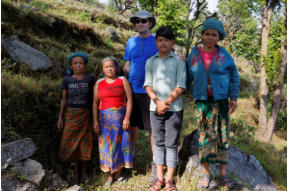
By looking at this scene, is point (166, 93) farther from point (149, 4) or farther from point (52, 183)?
point (149, 4)

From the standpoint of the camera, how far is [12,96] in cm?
323

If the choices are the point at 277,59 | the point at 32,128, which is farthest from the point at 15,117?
the point at 277,59

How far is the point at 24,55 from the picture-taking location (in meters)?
4.74

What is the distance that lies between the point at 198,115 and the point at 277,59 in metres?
→ 6.87

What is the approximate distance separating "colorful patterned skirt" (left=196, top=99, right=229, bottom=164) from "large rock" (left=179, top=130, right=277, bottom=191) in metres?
0.48

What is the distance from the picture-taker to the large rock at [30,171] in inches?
104

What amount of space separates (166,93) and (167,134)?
539 mm

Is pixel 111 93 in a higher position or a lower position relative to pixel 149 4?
lower

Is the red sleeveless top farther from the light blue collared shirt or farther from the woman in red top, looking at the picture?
the light blue collared shirt

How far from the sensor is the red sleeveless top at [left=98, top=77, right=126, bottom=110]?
3.01 m

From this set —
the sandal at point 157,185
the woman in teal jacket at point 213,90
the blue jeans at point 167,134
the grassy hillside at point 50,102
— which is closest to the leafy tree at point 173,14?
the grassy hillside at point 50,102

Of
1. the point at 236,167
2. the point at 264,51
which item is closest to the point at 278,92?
the point at 264,51

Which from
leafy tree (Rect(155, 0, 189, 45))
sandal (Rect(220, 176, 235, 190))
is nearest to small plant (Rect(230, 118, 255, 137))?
sandal (Rect(220, 176, 235, 190))

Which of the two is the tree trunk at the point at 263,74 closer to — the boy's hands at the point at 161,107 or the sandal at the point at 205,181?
the sandal at the point at 205,181
